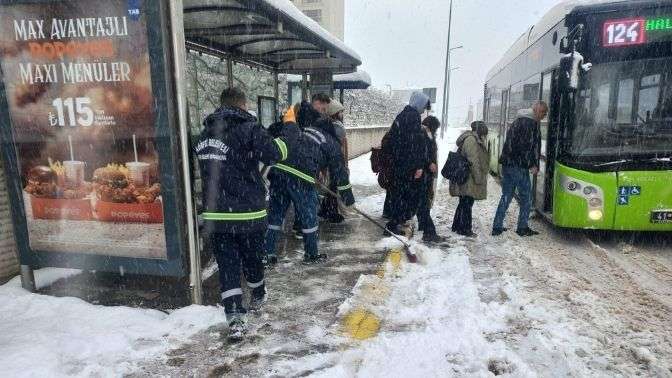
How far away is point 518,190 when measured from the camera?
642 centimetres

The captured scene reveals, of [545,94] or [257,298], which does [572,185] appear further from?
[257,298]

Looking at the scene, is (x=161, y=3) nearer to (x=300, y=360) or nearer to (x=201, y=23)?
(x=201, y=23)

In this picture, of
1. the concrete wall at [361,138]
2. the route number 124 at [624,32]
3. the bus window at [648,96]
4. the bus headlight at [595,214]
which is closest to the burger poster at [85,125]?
the bus headlight at [595,214]

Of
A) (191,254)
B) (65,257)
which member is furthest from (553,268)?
(65,257)

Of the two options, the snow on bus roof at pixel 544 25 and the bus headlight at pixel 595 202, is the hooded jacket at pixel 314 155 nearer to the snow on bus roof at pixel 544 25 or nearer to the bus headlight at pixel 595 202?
the bus headlight at pixel 595 202

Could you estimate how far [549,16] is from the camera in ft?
22.7

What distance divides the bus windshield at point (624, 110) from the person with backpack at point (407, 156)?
6.62 feet

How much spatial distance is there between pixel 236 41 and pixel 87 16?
3.48 m

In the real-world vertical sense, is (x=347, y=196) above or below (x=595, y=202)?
above

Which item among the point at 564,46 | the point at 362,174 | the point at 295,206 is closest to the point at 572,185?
the point at 564,46

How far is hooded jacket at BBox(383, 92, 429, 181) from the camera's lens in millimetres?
5789

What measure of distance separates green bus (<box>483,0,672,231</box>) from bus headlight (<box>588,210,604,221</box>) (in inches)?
0.4

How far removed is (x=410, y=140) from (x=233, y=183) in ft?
10.0

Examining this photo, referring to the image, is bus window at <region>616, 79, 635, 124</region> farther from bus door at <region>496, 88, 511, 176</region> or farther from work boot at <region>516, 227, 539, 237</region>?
bus door at <region>496, 88, 511, 176</region>
